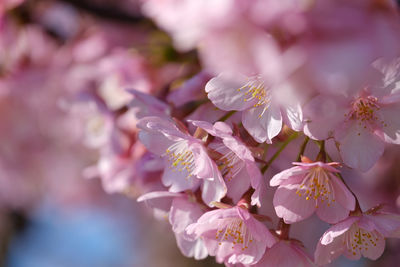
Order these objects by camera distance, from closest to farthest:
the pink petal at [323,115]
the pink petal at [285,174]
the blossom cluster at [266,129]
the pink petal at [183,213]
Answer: the blossom cluster at [266,129]
the pink petal at [323,115]
the pink petal at [285,174]
the pink petal at [183,213]

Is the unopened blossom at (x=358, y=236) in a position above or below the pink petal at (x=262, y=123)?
below

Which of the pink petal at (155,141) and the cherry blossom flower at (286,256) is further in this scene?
the pink petal at (155,141)

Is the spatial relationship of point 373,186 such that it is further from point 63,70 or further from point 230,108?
point 63,70

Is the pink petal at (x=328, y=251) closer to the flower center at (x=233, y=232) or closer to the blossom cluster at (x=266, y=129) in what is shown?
the blossom cluster at (x=266, y=129)

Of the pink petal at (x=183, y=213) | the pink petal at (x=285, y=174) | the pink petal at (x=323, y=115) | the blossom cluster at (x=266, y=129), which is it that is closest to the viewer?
the blossom cluster at (x=266, y=129)

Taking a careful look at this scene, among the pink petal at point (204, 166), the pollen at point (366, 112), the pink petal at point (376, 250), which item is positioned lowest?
the pink petal at point (376, 250)

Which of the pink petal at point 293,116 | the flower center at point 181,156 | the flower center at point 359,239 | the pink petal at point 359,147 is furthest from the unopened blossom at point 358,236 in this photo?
the flower center at point 181,156

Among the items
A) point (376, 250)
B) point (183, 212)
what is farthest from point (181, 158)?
point (376, 250)
